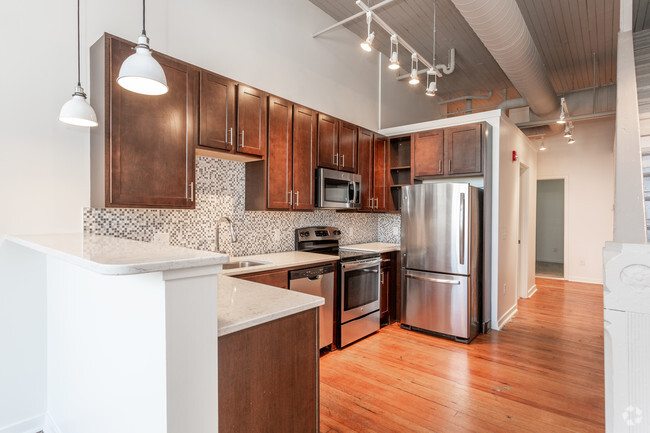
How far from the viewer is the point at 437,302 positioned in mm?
3797

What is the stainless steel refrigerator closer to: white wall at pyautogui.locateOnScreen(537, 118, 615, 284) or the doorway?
white wall at pyautogui.locateOnScreen(537, 118, 615, 284)

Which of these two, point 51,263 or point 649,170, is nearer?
point 51,263

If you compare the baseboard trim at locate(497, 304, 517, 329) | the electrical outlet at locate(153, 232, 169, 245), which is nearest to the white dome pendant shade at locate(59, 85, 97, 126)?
the electrical outlet at locate(153, 232, 169, 245)

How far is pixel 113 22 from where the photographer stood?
238 cm

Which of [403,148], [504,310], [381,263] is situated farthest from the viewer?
[403,148]

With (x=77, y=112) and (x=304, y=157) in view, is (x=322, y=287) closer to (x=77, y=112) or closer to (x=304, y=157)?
(x=304, y=157)

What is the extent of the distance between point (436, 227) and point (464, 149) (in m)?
1.01

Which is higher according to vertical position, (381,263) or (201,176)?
(201,176)

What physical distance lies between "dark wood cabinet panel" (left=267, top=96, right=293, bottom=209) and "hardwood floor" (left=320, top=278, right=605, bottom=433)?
62.7 inches

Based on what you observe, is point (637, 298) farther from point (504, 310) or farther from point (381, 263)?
point (504, 310)

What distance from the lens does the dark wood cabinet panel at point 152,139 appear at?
207cm

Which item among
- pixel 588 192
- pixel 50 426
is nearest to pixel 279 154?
pixel 50 426

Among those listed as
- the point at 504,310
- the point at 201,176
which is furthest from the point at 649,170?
the point at 201,176

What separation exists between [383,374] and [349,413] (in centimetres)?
65
